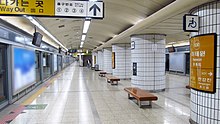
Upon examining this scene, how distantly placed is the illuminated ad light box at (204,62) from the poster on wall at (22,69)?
575 cm

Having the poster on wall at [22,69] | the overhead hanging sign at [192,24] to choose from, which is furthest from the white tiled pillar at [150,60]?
the poster on wall at [22,69]

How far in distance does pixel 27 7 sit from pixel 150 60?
5996 millimetres

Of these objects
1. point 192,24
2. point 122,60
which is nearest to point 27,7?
point 192,24

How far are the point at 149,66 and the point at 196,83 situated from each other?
4.50 metres

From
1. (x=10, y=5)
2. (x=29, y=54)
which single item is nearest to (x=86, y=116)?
(x=10, y=5)

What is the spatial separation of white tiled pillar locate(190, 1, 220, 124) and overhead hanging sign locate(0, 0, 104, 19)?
215cm

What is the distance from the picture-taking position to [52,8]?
3820 mm

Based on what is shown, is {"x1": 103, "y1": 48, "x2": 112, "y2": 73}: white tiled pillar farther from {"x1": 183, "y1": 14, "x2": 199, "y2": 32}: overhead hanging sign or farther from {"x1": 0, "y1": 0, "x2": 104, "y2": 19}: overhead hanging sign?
{"x1": 183, "y1": 14, "x2": 199, "y2": 32}: overhead hanging sign

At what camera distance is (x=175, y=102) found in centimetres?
650

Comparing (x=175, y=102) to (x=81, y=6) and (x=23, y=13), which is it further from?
(x=23, y=13)

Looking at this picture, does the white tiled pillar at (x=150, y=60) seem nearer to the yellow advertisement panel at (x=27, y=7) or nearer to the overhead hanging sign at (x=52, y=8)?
the overhead hanging sign at (x=52, y=8)

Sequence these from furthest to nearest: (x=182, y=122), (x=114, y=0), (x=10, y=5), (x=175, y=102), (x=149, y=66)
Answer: (x=149, y=66) → (x=175, y=102) → (x=114, y=0) → (x=182, y=122) → (x=10, y=5)

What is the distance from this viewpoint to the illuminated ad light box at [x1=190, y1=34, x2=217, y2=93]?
3664 mm

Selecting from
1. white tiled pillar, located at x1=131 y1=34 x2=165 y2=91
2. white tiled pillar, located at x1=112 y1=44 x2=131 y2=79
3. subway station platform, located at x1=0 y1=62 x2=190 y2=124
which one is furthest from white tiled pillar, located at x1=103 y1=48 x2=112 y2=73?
subway station platform, located at x1=0 y1=62 x2=190 y2=124
